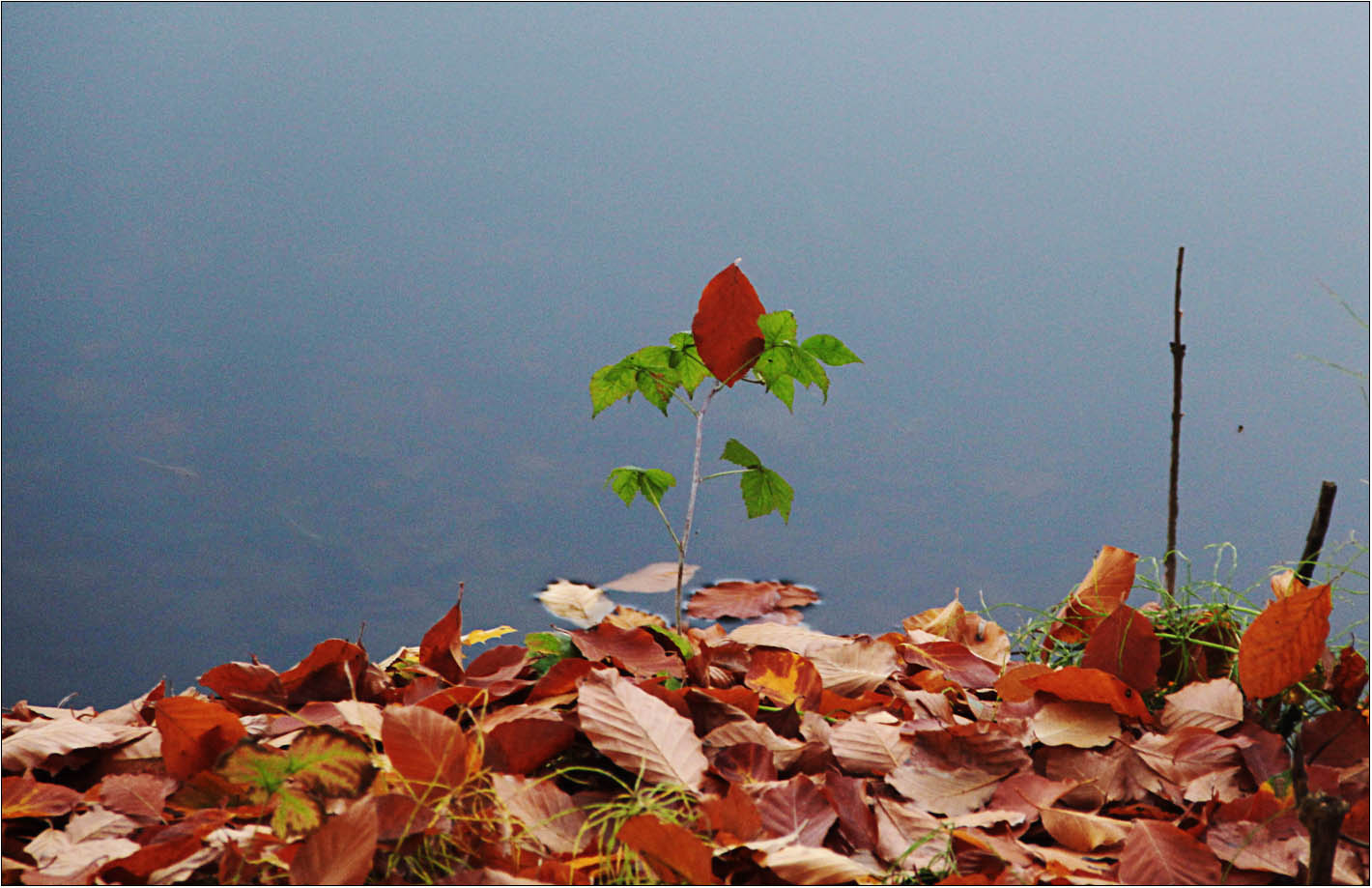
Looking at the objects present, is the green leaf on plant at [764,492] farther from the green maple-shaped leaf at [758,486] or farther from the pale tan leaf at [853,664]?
the pale tan leaf at [853,664]

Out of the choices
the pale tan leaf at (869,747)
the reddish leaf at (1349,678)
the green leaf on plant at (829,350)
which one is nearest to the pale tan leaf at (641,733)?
the pale tan leaf at (869,747)

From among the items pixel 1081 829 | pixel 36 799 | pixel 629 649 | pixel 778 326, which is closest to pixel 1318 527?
pixel 1081 829

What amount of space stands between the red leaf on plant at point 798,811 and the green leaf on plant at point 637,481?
31 centimetres

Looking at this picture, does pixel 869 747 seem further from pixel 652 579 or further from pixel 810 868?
pixel 652 579

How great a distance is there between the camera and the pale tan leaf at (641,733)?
2.03 ft

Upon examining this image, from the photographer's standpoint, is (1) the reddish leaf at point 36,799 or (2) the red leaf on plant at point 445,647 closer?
(1) the reddish leaf at point 36,799

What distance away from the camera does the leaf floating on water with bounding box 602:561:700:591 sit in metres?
1.03

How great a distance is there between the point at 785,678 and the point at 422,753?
0.33 meters

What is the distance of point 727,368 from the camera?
2.74 feet

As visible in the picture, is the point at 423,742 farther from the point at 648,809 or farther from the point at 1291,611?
the point at 1291,611

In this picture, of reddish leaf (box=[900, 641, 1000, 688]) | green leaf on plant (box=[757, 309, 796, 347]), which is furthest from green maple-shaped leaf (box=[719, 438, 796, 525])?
reddish leaf (box=[900, 641, 1000, 688])

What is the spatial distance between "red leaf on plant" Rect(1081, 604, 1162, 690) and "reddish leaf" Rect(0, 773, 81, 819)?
0.78 m

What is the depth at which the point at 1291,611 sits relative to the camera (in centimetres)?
67

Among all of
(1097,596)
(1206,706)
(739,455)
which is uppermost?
(739,455)
